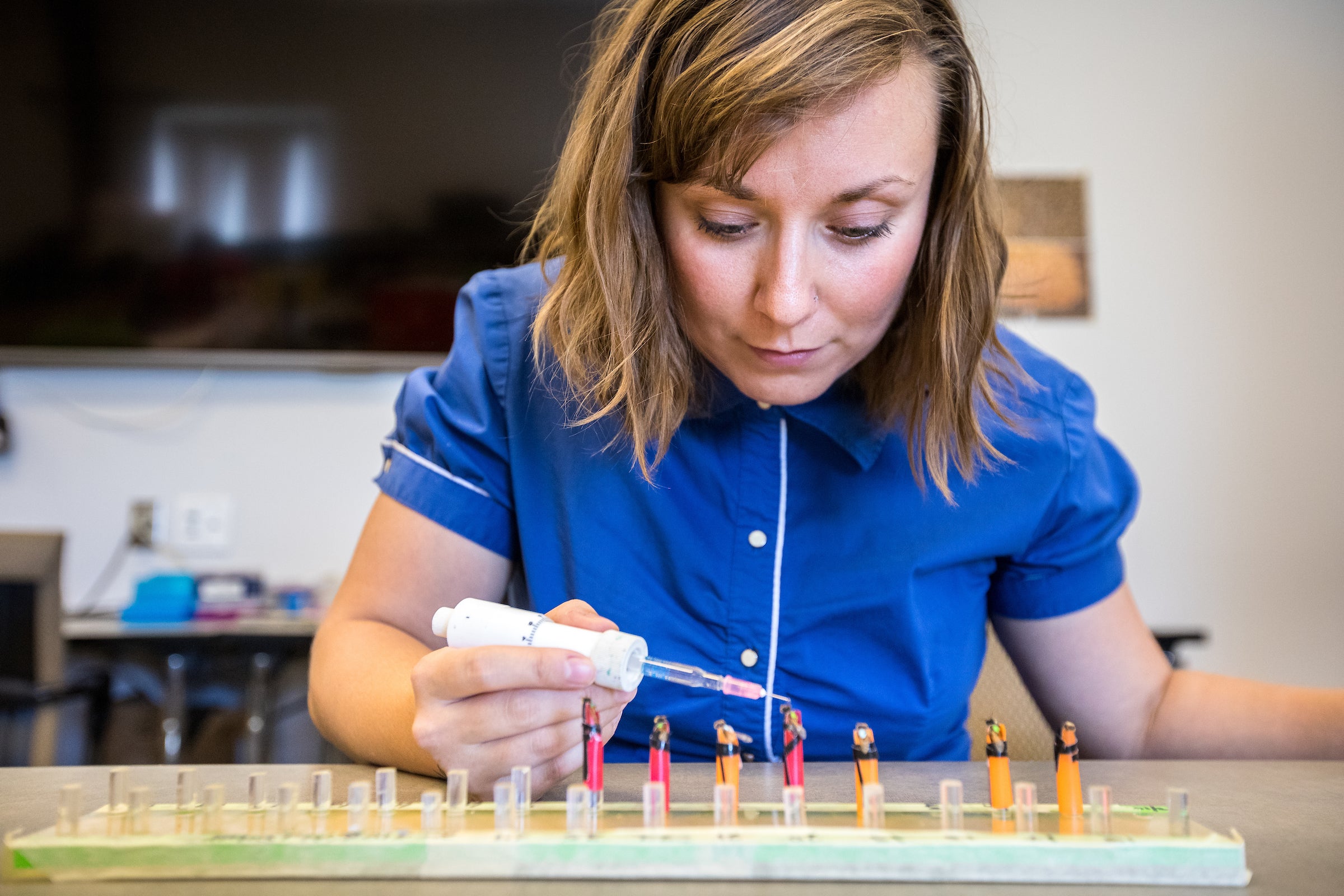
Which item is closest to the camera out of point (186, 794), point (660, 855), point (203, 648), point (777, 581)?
point (660, 855)

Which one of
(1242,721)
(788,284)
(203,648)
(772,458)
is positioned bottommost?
(203,648)

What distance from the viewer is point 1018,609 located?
96 cm

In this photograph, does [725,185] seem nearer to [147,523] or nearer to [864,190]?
[864,190]

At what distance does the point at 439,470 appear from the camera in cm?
88

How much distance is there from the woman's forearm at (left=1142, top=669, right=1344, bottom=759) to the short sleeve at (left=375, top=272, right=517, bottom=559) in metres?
0.59

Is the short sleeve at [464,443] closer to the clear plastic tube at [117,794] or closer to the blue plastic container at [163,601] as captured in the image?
the clear plastic tube at [117,794]

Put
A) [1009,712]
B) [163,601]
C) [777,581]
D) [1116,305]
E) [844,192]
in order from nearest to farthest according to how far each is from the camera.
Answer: [844,192] → [777,581] → [1009,712] → [163,601] → [1116,305]

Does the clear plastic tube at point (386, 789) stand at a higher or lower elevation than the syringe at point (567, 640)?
lower

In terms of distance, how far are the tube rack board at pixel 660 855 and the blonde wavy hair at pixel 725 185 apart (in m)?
0.35

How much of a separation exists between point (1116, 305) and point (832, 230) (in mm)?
2204

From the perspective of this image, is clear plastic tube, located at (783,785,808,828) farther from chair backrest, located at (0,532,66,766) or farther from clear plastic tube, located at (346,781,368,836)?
chair backrest, located at (0,532,66,766)

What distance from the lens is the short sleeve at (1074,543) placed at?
3.06ft

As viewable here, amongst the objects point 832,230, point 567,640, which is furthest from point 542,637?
point 832,230

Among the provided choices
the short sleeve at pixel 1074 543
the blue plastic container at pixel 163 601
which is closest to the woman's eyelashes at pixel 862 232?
the short sleeve at pixel 1074 543
